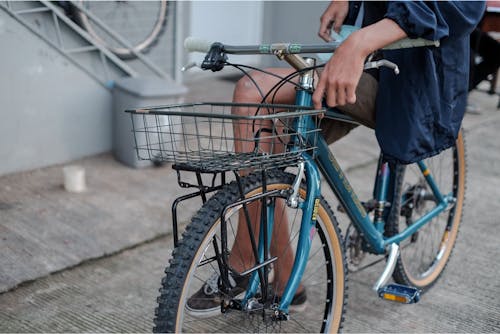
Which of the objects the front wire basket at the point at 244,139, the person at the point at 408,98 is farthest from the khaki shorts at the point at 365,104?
the front wire basket at the point at 244,139

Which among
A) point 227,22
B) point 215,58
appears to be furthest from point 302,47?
point 227,22

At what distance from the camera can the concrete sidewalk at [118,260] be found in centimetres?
288

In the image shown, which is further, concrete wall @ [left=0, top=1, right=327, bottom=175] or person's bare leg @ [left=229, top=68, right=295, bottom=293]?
concrete wall @ [left=0, top=1, right=327, bottom=175]

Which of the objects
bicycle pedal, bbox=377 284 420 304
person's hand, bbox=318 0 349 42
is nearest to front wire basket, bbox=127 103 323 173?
person's hand, bbox=318 0 349 42

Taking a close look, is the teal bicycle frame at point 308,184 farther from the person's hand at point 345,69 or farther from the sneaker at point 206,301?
the sneaker at point 206,301

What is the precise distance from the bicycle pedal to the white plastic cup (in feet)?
7.10

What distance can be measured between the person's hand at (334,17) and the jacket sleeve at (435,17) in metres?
0.64

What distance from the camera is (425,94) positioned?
2266 millimetres

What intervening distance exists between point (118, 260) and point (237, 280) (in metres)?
1.38

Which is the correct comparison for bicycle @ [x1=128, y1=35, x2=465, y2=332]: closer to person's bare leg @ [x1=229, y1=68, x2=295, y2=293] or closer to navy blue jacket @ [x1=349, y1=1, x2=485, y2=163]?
person's bare leg @ [x1=229, y1=68, x2=295, y2=293]

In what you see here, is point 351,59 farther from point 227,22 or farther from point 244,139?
point 227,22

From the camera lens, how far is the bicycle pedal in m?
2.68

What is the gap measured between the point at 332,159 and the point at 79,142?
2.75m

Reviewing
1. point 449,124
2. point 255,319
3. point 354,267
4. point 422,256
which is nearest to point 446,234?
point 422,256
